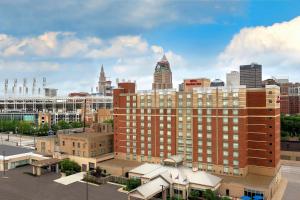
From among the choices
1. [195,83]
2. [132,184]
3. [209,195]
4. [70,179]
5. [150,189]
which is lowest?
[70,179]

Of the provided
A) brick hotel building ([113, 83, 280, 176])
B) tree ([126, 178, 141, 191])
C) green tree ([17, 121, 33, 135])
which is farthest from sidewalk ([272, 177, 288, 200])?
green tree ([17, 121, 33, 135])

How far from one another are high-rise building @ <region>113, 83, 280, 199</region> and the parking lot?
72.2 feet

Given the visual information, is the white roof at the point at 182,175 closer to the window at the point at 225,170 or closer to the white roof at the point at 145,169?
the white roof at the point at 145,169

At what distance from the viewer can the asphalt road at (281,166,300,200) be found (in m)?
69.1

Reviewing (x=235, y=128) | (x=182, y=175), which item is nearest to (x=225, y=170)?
(x=235, y=128)

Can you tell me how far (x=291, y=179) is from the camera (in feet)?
275

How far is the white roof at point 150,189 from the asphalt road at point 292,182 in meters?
30.5

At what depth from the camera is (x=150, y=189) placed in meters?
61.7

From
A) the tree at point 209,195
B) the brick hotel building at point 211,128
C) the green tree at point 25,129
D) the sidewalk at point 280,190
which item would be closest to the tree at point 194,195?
the tree at point 209,195

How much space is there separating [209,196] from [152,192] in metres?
13.5

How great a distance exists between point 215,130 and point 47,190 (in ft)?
157

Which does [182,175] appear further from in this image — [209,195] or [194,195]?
[209,195]

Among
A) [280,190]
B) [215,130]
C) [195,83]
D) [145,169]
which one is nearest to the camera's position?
[280,190]

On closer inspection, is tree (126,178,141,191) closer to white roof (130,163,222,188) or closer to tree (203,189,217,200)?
white roof (130,163,222,188)
